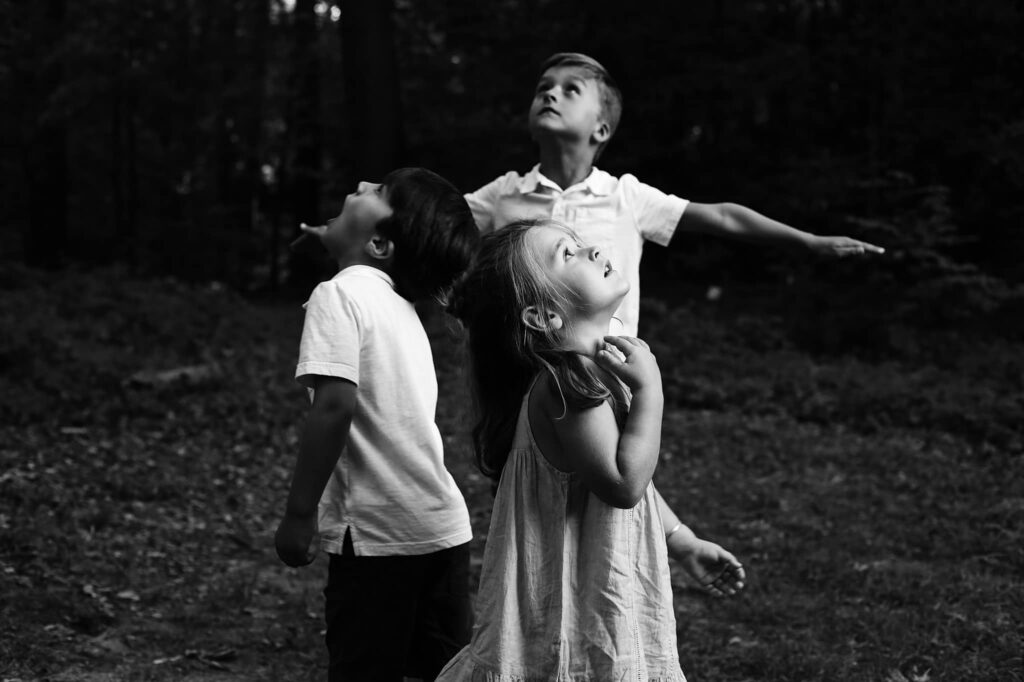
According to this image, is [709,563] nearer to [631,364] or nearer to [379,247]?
[631,364]

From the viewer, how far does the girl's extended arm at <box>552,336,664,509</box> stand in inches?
81.7

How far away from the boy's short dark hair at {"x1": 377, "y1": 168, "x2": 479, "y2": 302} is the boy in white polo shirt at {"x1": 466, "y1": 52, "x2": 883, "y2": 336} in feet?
2.79

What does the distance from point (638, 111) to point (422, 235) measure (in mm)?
10810

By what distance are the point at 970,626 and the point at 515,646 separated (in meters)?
2.68

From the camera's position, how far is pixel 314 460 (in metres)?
2.42

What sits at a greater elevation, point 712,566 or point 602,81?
point 602,81

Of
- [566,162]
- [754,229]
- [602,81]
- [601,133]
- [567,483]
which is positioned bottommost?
[567,483]

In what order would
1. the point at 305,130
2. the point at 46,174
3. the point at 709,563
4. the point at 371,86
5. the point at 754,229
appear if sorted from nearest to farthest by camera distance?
the point at 709,563
the point at 754,229
the point at 371,86
the point at 46,174
the point at 305,130

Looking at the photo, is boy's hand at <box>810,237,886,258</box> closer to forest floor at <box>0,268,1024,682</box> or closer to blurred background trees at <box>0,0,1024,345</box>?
forest floor at <box>0,268,1024,682</box>

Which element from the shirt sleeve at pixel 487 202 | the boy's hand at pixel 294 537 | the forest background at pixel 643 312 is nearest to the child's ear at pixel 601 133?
the shirt sleeve at pixel 487 202

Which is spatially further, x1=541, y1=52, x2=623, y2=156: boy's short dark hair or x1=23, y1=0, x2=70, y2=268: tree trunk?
x1=23, y1=0, x2=70, y2=268: tree trunk

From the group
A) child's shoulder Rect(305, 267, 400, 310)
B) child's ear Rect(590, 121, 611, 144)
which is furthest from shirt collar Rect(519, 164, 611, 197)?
child's shoulder Rect(305, 267, 400, 310)

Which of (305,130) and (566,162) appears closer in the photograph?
(566,162)

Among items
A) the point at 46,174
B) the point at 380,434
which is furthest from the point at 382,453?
A: the point at 46,174
